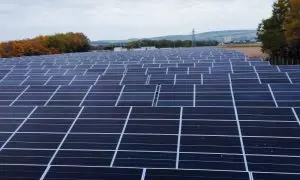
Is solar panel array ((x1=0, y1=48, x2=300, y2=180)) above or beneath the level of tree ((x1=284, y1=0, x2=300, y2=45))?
beneath

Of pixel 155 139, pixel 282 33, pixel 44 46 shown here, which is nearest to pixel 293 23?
pixel 282 33

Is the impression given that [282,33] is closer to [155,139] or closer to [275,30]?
[275,30]

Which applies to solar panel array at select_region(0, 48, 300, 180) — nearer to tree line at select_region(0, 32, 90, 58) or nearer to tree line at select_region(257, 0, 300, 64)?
tree line at select_region(257, 0, 300, 64)

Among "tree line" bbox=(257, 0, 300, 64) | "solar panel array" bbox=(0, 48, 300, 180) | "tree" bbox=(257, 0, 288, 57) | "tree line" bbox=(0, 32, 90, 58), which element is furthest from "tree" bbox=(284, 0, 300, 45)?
"tree line" bbox=(0, 32, 90, 58)

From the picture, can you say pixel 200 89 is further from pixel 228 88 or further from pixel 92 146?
pixel 92 146

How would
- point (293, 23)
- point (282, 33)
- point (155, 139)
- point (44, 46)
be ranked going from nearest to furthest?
point (155, 139), point (293, 23), point (282, 33), point (44, 46)

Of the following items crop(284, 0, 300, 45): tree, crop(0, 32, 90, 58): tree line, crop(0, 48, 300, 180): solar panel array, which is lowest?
crop(0, 32, 90, 58): tree line
